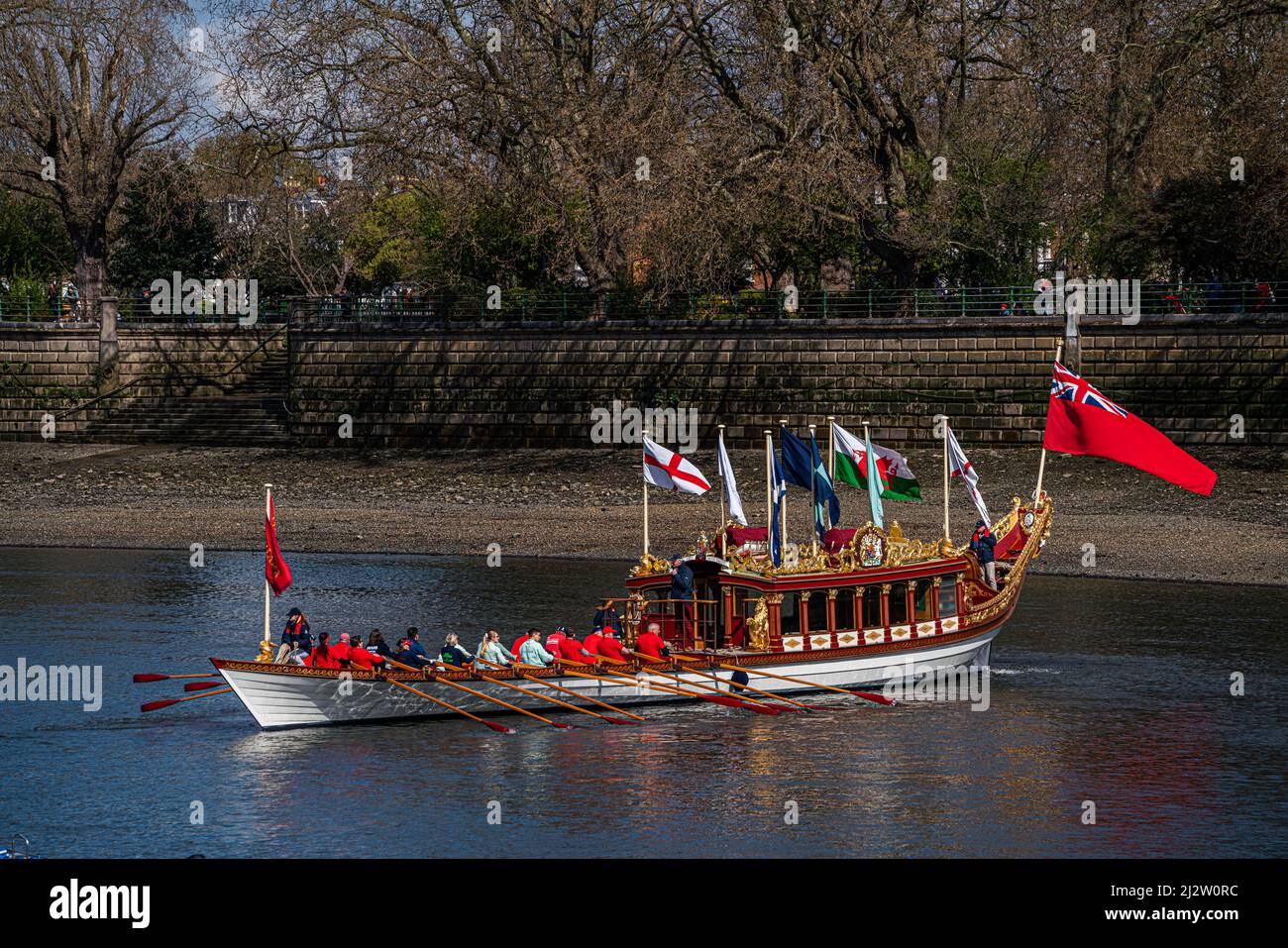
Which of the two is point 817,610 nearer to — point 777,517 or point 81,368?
point 777,517

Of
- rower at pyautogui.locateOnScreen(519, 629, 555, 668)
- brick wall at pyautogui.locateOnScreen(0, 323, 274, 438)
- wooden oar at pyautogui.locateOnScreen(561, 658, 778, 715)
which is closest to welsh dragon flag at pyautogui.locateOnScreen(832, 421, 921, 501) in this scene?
wooden oar at pyautogui.locateOnScreen(561, 658, 778, 715)

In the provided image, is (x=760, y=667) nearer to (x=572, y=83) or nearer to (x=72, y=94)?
(x=572, y=83)

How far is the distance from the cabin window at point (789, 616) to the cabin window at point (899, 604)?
1.75 meters

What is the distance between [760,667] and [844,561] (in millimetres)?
2292

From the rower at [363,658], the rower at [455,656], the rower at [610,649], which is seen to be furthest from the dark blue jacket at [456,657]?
the rower at [610,649]

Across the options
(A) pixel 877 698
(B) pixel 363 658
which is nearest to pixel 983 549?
(A) pixel 877 698

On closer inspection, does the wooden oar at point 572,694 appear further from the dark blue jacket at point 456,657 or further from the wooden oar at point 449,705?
the wooden oar at point 449,705

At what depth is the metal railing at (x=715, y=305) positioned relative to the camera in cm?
4784

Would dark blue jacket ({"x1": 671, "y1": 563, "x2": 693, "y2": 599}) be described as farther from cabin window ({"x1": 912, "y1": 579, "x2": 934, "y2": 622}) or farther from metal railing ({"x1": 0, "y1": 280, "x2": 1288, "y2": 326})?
metal railing ({"x1": 0, "y1": 280, "x2": 1288, "y2": 326})

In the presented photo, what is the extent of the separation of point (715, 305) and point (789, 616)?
26.2 m

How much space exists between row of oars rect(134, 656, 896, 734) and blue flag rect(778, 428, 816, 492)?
11.9 feet

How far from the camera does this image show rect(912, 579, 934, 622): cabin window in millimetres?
27844

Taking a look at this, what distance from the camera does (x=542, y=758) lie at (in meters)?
23.3

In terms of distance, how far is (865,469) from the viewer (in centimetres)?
2955
